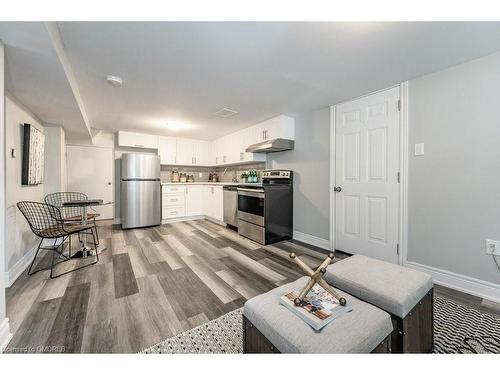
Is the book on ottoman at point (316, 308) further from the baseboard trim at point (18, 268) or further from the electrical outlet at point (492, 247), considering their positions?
the baseboard trim at point (18, 268)

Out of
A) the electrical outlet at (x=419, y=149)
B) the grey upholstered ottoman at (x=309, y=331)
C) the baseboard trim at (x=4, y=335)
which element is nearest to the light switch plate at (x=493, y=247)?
the electrical outlet at (x=419, y=149)

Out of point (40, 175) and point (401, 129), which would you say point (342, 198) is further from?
point (40, 175)

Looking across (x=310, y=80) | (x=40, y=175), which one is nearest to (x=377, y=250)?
(x=310, y=80)

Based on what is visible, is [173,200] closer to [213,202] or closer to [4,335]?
[213,202]

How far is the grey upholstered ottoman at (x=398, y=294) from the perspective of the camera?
3.27 feet

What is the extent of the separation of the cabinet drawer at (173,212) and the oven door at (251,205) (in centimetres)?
181

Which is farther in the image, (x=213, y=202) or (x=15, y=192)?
(x=213, y=202)

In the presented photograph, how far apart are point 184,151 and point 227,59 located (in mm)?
3693

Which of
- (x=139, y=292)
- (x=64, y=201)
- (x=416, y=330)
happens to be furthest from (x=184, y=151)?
(x=416, y=330)

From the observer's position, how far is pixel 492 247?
1.76m

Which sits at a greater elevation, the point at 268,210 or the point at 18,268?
the point at 268,210

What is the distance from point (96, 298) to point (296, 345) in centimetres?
184

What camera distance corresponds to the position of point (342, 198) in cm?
289

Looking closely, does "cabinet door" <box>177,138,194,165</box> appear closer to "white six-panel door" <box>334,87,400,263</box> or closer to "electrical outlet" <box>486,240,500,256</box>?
"white six-panel door" <box>334,87,400,263</box>
